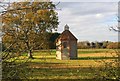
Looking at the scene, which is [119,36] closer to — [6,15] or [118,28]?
[118,28]

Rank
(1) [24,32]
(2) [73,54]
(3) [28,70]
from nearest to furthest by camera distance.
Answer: (1) [24,32] → (3) [28,70] → (2) [73,54]

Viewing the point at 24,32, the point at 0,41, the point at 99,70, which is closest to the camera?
the point at 0,41

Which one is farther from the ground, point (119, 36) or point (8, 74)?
point (119, 36)

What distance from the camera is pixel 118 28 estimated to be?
5844 mm

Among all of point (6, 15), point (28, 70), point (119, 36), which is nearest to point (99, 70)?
point (119, 36)

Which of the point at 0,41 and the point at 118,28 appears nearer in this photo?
the point at 0,41

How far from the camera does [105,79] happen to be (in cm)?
531

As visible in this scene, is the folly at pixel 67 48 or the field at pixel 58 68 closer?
the field at pixel 58 68

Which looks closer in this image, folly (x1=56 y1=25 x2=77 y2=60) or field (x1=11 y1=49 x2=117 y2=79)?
field (x1=11 y1=49 x2=117 y2=79)

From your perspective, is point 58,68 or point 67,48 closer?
point 58,68

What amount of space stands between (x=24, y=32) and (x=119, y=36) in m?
2.70

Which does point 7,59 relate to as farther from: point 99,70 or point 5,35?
point 99,70

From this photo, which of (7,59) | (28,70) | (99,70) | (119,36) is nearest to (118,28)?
(119,36)

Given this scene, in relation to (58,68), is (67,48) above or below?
above
